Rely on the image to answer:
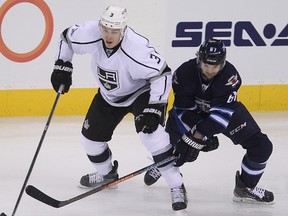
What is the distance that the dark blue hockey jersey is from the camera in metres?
4.02

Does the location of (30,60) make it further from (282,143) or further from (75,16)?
(282,143)

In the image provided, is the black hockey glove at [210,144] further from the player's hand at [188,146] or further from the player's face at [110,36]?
the player's face at [110,36]

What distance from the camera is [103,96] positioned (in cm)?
435

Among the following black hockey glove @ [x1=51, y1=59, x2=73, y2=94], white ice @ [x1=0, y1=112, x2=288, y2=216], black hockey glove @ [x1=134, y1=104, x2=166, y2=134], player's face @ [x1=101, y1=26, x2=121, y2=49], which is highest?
player's face @ [x1=101, y1=26, x2=121, y2=49]

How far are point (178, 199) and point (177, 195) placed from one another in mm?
25

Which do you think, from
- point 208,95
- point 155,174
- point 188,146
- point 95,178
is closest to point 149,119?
point 188,146

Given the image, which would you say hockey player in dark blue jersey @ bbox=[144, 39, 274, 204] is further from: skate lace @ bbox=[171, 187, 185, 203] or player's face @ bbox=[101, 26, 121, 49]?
player's face @ bbox=[101, 26, 121, 49]

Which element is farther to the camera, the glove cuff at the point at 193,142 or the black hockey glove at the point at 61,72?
the black hockey glove at the point at 61,72

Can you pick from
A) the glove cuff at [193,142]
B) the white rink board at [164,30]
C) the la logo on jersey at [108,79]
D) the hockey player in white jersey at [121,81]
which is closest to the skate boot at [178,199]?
the hockey player in white jersey at [121,81]

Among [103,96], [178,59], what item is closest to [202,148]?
[103,96]

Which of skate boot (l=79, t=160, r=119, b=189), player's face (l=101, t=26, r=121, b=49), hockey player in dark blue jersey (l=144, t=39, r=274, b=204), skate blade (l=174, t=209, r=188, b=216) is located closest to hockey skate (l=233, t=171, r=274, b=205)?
hockey player in dark blue jersey (l=144, t=39, r=274, b=204)

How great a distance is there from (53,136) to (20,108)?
20.5 inches

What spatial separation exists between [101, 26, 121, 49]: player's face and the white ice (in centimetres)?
87

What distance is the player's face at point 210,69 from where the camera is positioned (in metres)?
3.96
